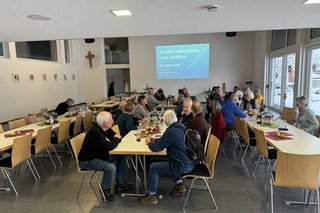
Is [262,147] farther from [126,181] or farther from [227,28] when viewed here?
[227,28]

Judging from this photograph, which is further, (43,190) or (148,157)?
(148,157)

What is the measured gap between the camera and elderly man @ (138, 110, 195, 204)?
278 cm

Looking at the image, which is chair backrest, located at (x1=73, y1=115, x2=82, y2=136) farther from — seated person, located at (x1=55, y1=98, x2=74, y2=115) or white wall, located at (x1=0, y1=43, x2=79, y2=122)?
white wall, located at (x1=0, y1=43, x2=79, y2=122)

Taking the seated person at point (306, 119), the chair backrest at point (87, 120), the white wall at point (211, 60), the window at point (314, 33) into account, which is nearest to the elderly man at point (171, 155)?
the seated person at point (306, 119)

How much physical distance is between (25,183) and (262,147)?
12.0ft

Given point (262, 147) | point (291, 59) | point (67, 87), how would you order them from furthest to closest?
point (67, 87), point (291, 59), point (262, 147)

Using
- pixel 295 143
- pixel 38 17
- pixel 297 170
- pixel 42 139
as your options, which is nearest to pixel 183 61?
pixel 38 17

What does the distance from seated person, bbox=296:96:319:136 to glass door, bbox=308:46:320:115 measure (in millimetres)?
3304

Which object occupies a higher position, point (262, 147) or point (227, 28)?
point (227, 28)

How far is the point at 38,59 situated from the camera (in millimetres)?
10062

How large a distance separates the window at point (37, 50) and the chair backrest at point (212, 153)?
8742 millimetres

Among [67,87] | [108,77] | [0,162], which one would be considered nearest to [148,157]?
[0,162]

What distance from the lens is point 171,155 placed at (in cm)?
286

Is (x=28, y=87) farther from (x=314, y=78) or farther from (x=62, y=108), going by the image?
(x=314, y=78)
